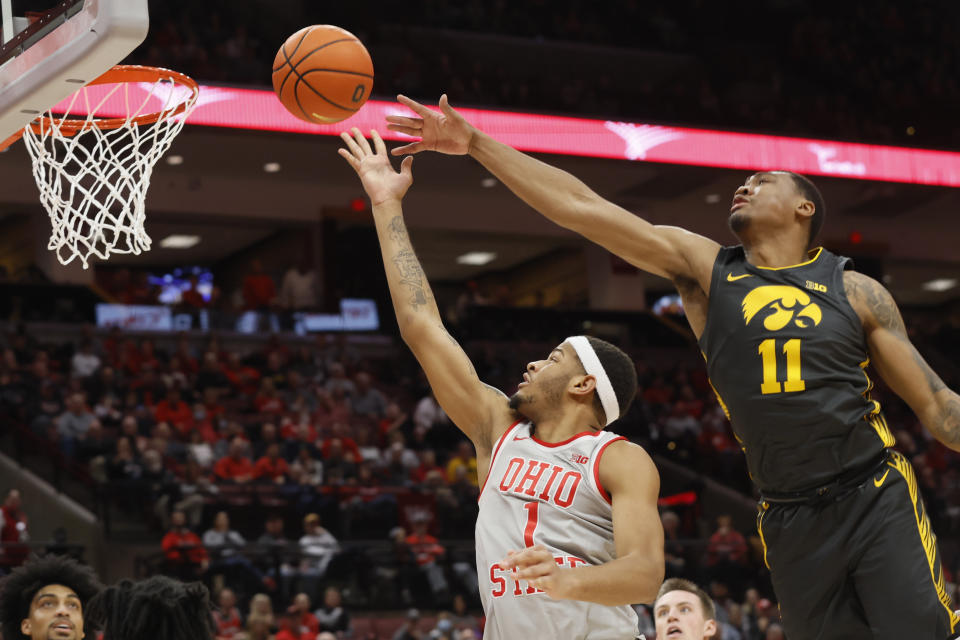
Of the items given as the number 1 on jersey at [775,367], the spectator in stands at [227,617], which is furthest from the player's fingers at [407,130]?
the spectator in stands at [227,617]

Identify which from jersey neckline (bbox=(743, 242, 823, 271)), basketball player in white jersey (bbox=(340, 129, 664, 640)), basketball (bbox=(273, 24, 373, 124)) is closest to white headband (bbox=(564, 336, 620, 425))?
basketball player in white jersey (bbox=(340, 129, 664, 640))

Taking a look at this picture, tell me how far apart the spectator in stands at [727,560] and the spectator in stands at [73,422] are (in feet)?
21.2

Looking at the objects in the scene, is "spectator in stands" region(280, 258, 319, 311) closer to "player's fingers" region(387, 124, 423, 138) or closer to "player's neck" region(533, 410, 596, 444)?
"player's fingers" region(387, 124, 423, 138)

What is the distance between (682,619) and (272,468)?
7998 millimetres

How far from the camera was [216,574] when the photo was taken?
10.7m

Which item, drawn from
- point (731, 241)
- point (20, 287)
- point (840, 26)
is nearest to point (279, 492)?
point (20, 287)

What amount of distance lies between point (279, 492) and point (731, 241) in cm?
1049

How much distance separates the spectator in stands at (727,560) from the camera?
41.7 ft

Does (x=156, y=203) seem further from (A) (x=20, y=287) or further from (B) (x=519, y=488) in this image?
(B) (x=519, y=488)

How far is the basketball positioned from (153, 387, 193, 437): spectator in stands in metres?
9.46

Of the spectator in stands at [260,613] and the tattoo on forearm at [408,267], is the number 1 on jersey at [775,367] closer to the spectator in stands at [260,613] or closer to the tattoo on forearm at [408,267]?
the tattoo on forearm at [408,267]

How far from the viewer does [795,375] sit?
129 inches

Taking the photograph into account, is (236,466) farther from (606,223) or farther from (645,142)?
(606,223)

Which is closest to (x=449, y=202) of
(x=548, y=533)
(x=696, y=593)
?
(x=696, y=593)
